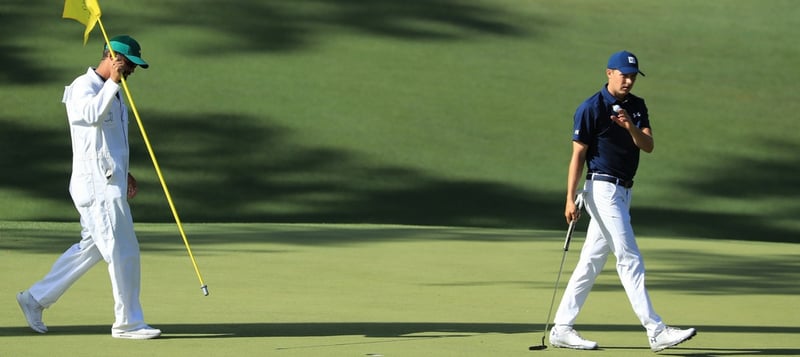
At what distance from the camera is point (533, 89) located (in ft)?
78.2

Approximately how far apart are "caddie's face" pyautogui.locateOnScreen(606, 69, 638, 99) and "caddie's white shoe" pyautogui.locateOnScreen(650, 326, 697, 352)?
1.27 metres

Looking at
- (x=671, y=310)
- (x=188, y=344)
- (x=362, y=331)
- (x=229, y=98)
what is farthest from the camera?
(x=229, y=98)

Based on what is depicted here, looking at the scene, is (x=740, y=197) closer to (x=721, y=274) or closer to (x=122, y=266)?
(x=721, y=274)

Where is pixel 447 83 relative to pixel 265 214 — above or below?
above

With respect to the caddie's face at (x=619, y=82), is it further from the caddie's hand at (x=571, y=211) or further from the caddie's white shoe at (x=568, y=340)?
the caddie's white shoe at (x=568, y=340)

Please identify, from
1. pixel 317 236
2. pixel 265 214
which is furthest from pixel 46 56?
pixel 317 236

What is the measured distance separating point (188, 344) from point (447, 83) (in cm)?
1673

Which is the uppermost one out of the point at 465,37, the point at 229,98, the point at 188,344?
the point at 465,37

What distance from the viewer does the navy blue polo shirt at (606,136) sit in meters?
7.74

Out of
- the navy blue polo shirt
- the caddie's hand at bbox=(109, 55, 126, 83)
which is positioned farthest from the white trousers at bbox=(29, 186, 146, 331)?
A: the navy blue polo shirt

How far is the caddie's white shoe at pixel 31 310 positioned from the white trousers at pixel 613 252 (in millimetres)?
2832

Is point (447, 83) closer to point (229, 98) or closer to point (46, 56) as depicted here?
point (229, 98)

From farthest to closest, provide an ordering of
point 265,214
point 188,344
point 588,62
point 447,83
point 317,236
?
1. point 588,62
2. point 447,83
3. point 265,214
4. point 317,236
5. point 188,344

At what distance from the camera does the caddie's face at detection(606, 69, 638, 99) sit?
7.71 m
